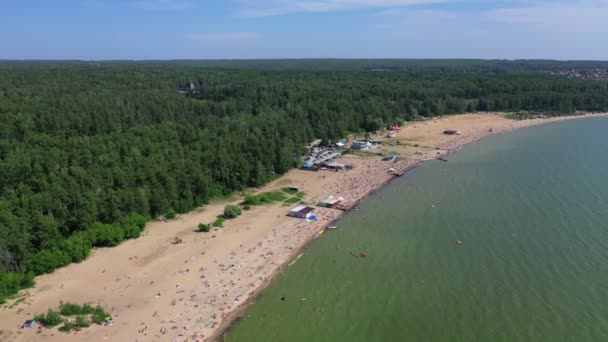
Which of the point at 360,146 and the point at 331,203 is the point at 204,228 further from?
the point at 360,146

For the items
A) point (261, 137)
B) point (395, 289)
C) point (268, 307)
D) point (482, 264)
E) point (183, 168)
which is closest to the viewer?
point (268, 307)

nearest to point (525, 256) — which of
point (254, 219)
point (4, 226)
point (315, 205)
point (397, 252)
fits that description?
point (397, 252)

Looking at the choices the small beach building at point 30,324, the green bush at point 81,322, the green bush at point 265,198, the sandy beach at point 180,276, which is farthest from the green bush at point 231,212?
the small beach building at point 30,324

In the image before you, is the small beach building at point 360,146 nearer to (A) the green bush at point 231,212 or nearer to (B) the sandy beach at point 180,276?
(B) the sandy beach at point 180,276

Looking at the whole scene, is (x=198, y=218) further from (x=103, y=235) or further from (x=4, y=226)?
(x=4, y=226)

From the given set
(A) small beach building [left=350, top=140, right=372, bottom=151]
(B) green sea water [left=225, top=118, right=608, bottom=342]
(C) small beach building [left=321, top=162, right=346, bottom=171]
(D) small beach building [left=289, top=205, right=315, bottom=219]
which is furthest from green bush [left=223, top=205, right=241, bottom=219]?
(A) small beach building [left=350, top=140, right=372, bottom=151]

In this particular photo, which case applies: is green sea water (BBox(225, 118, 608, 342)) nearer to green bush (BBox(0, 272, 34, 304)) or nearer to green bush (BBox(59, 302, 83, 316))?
green bush (BBox(59, 302, 83, 316))
